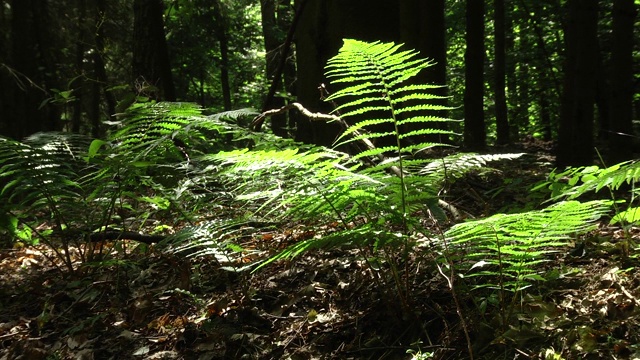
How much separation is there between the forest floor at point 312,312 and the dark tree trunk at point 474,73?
696cm

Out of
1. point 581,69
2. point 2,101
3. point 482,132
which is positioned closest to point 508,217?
point 581,69

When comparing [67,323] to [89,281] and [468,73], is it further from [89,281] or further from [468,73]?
[468,73]

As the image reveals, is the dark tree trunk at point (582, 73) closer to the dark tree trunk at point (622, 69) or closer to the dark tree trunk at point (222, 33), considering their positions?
the dark tree trunk at point (622, 69)

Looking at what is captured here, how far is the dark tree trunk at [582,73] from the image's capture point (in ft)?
18.8

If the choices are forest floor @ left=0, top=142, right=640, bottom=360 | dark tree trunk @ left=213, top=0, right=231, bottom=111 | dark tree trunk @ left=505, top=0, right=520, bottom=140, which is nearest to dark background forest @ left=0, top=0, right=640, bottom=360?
forest floor @ left=0, top=142, right=640, bottom=360

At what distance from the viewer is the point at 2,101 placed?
10359mm

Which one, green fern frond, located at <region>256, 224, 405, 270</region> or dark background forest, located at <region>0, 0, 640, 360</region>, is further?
dark background forest, located at <region>0, 0, 640, 360</region>

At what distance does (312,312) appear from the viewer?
2305 millimetres

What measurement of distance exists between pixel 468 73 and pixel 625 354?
350 inches

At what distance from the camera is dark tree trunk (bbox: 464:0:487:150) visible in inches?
373

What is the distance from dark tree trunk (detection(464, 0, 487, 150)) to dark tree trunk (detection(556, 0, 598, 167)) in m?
3.39

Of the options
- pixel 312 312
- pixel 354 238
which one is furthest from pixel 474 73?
pixel 354 238

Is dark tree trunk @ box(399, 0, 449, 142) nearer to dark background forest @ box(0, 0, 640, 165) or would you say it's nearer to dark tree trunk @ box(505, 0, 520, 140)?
dark background forest @ box(0, 0, 640, 165)

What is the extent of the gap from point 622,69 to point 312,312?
5.84 m
